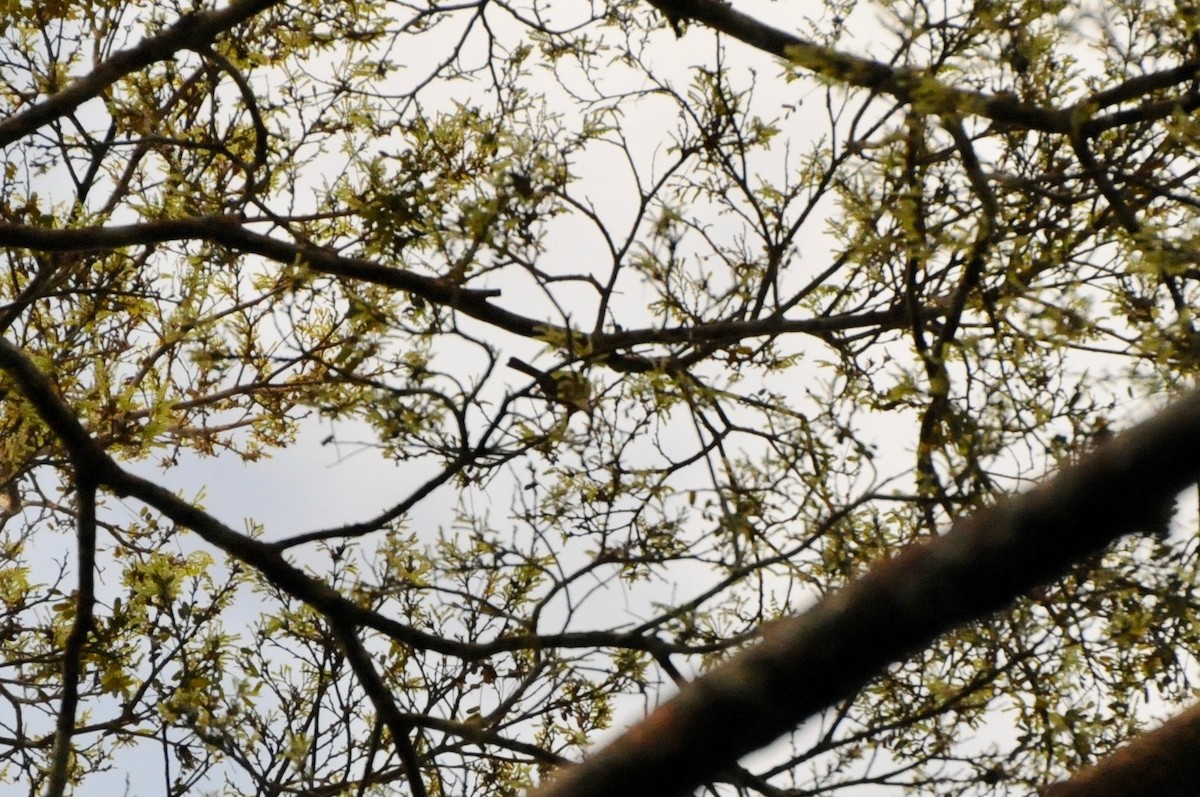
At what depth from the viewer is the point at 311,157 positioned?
21.2 ft

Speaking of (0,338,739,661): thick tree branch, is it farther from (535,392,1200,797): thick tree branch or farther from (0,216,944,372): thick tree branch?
(535,392,1200,797): thick tree branch

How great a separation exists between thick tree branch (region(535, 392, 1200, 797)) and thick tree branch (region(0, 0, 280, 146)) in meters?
4.67

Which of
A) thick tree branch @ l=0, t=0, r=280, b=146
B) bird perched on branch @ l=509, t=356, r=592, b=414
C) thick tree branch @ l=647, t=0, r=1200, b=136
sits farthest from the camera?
thick tree branch @ l=0, t=0, r=280, b=146

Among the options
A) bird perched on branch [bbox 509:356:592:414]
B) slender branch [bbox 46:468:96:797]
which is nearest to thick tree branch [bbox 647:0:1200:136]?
bird perched on branch [bbox 509:356:592:414]

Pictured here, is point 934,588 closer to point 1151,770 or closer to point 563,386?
point 1151,770

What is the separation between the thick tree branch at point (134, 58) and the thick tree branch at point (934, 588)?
467cm

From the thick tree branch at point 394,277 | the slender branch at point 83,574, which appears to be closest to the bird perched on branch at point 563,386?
the thick tree branch at point 394,277

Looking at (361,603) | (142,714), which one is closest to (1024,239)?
(361,603)

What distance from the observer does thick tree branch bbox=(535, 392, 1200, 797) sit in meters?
1.62

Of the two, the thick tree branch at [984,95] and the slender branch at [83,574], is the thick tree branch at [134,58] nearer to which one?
the slender branch at [83,574]

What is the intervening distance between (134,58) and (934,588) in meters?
4.92

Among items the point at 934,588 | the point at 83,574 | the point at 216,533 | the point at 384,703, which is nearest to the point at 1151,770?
the point at 934,588

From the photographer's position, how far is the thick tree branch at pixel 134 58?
5043mm

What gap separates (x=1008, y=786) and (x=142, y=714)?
409 cm
